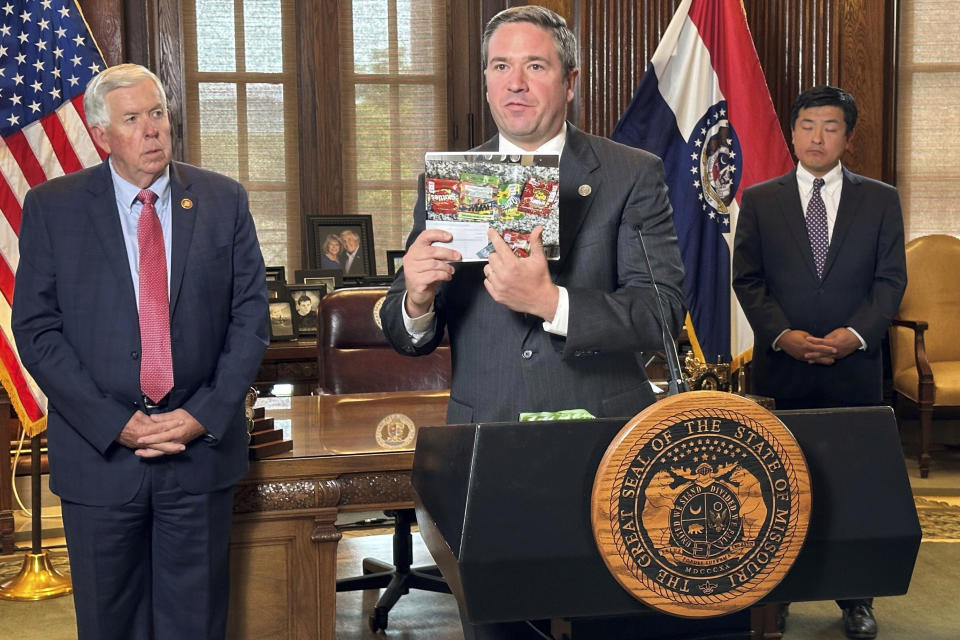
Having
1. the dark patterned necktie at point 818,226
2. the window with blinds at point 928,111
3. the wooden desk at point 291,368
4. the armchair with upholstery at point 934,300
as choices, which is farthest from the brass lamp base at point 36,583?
the window with blinds at point 928,111

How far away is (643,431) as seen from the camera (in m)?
0.98

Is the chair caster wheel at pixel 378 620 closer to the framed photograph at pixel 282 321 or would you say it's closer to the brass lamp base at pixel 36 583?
the brass lamp base at pixel 36 583

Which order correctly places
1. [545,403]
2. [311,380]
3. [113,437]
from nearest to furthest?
[545,403]
[113,437]
[311,380]

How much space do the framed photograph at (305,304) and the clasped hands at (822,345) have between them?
252 cm

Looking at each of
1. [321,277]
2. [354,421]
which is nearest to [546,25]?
[354,421]

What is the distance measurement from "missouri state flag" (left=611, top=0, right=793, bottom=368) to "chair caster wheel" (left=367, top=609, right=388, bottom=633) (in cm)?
180

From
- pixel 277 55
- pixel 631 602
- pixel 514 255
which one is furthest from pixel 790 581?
pixel 277 55

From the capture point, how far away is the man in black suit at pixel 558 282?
1.59 metres

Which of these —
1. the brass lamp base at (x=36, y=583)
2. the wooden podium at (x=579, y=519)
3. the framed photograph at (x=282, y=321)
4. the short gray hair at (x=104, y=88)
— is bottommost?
the brass lamp base at (x=36, y=583)

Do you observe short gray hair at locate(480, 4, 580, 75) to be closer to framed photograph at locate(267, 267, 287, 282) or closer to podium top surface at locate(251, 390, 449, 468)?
podium top surface at locate(251, 390, 449, 468)

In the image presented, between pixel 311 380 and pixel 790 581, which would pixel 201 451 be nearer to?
pixel 790 581

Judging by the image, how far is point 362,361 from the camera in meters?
3.77

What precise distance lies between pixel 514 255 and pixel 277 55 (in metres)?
5.06

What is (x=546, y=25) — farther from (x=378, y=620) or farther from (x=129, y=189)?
(x=378, y=620)
